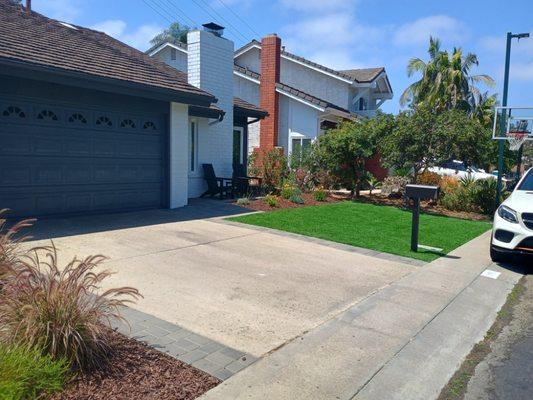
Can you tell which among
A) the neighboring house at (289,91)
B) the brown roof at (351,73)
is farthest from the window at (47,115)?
the brown roof at (351,73)

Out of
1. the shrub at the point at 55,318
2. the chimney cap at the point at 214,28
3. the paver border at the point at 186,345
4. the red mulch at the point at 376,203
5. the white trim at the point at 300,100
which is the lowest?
the paver border at the point at 186,345

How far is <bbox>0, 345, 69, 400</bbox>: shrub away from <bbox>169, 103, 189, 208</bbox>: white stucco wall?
8837 millimetres

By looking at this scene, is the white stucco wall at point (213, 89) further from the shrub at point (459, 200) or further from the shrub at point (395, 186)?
the shrub at point (459, 200)

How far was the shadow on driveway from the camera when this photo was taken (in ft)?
27.3

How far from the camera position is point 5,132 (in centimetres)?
851

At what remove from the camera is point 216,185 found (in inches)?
572

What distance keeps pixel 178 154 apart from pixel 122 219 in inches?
106

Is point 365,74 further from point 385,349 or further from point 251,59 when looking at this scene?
point 385,349

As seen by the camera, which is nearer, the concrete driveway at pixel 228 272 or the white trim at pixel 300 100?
the concrete driveway at pixel 228 272

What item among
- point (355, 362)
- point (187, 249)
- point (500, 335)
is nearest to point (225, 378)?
point (355, 362)

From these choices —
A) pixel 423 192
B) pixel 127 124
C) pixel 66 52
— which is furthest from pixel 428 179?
pixel 66 52

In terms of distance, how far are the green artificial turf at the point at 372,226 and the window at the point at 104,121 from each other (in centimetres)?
368

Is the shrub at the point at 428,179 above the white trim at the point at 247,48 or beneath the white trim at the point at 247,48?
beneath

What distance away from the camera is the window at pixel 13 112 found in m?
8.52
